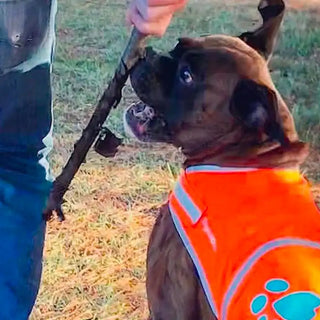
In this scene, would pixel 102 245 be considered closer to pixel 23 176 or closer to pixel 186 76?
pixel 23 176

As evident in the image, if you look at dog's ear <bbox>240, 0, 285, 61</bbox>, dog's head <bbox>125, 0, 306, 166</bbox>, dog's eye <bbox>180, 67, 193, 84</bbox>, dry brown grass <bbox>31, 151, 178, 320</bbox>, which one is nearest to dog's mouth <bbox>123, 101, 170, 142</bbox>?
dog's head <bbox>125, 0, 306, 166</bbox>

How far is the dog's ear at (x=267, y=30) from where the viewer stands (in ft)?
8.56

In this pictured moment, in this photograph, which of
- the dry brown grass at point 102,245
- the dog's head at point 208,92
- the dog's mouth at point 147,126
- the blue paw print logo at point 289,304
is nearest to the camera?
the blue paw print logo at point 289,304

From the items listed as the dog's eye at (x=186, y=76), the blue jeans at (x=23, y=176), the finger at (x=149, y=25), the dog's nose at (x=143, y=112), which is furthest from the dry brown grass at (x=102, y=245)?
the finger at (x=149, y=25)

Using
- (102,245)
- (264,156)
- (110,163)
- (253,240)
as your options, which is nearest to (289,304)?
(253,240)

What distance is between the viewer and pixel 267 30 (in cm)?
264

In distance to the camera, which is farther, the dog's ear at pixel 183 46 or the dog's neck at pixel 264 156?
the dog's ear at pixel 183 46

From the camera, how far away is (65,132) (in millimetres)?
4738

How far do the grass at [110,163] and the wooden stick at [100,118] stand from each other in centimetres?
95

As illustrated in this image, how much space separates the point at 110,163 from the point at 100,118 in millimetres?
2005

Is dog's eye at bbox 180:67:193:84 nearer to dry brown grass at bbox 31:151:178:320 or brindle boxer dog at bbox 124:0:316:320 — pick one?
brindle boxer dog at bbox 124:0:316:320

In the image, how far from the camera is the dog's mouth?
2574 mm

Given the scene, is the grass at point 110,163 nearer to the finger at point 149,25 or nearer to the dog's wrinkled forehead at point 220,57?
the dog's wrinkled forehead at point 220,57

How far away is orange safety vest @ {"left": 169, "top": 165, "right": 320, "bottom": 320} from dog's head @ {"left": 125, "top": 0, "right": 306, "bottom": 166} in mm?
95
